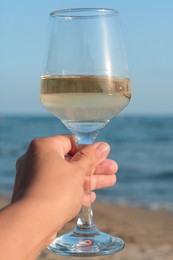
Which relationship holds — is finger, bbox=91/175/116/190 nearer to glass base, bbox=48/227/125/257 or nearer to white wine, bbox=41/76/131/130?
glass base, bbox=48/227/125/257

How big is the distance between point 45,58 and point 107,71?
9.3 inches

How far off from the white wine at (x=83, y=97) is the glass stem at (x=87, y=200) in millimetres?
78

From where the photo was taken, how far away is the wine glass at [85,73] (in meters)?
1.98

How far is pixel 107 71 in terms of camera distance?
2.04 metres

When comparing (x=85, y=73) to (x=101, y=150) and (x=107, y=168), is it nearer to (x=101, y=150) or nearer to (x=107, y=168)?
(x=101, y=150)

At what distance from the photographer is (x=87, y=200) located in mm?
2164

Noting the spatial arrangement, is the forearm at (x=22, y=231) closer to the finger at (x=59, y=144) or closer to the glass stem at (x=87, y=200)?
the finger at (x=59, y=144)

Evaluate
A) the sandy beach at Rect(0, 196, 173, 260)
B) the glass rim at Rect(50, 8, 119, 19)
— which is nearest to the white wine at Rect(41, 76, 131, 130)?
the glass rim at Rect(50, 8, 119, 19)

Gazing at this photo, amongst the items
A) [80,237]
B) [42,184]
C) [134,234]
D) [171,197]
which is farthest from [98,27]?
[171,197]

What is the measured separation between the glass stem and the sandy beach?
4.80 ft

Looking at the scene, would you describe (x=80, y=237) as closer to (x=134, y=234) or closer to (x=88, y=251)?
(x=88, y=251)

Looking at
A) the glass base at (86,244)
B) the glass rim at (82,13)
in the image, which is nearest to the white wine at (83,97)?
the glass rim at (82,13)

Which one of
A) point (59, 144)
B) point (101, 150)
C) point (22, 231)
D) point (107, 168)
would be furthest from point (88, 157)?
point (107, 168)

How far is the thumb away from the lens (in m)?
1.90
